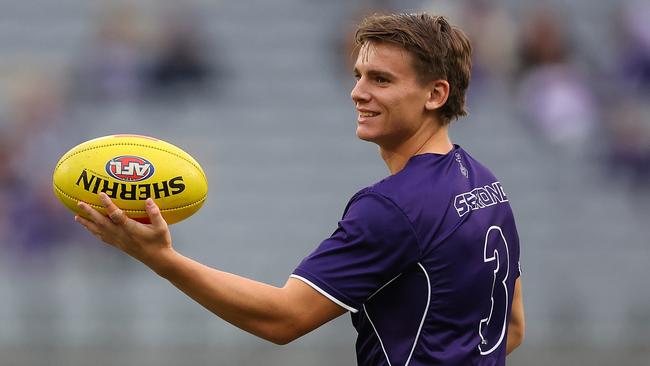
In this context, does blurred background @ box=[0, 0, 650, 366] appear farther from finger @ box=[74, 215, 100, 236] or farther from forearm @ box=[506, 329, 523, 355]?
finger @ box=[74, 215, 100, 236]

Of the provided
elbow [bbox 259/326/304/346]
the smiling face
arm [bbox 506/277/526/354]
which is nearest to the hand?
elbow [bbox 259/326/304/346]

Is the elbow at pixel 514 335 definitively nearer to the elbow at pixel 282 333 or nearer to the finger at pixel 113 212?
the elbow at pixel 282 333

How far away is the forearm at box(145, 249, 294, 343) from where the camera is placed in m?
3.74

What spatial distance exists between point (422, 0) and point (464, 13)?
42.1 inches

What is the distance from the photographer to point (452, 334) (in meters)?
3.99

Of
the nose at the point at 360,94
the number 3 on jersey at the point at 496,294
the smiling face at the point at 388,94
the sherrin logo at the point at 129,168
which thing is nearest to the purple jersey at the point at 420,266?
the number 3 on jersey at the point at 496,294

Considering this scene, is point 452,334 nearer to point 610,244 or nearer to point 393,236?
point 393,236

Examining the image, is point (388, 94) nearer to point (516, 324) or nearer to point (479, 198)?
point (479, 198)

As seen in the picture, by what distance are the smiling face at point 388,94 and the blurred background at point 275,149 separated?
6187mm

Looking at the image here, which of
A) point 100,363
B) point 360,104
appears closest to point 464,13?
point 100,363

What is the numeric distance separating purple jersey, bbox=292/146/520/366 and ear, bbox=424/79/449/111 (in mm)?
175

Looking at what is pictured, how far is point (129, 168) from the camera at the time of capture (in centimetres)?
396

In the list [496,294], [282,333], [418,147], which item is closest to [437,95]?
[418,147]

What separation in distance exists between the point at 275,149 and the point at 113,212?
9595 millimetres
